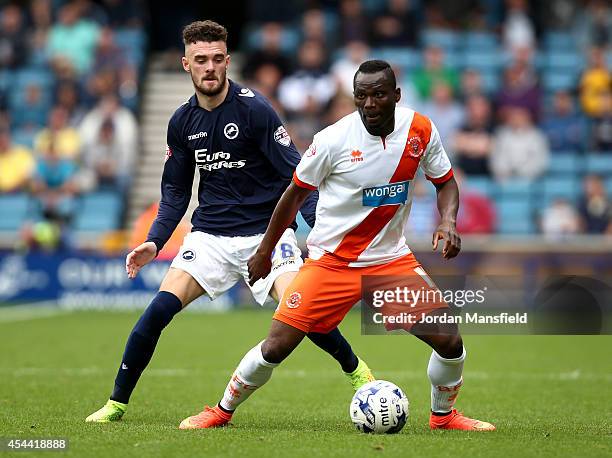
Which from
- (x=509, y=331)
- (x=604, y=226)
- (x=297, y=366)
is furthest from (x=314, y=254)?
(x=604, y=226)

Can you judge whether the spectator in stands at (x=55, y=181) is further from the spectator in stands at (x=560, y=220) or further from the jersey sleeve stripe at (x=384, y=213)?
the jersey sleeve stripe at (x=384, y=213)

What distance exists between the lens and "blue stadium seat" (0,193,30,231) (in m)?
19.6

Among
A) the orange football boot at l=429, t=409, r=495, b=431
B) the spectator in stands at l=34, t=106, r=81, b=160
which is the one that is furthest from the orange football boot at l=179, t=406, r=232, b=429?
the spectator in stands at l=34, t=106, r=81, b=160

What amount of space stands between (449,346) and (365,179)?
113 cm

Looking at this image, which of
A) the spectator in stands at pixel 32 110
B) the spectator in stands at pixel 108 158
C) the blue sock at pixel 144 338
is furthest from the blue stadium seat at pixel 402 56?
the blue sock at pixel 144 338

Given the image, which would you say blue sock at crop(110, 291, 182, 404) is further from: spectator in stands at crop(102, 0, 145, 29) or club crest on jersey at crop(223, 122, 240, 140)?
spectator in stands at crop(102, 0, 145, 29)

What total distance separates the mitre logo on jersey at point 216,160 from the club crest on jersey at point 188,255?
0.58 metres

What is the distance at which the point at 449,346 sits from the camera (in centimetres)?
693

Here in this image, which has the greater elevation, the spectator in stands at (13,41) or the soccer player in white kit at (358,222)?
the spectator in stands at (13,41)

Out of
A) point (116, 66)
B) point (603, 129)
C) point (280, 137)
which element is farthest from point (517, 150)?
point (280, 137)

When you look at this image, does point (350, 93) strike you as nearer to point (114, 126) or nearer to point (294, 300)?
point (114, 126)

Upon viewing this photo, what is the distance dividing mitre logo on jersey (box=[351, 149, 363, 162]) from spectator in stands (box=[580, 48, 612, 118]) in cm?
1341

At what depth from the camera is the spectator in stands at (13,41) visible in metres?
22.1

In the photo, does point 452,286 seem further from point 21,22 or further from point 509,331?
point 21,22
